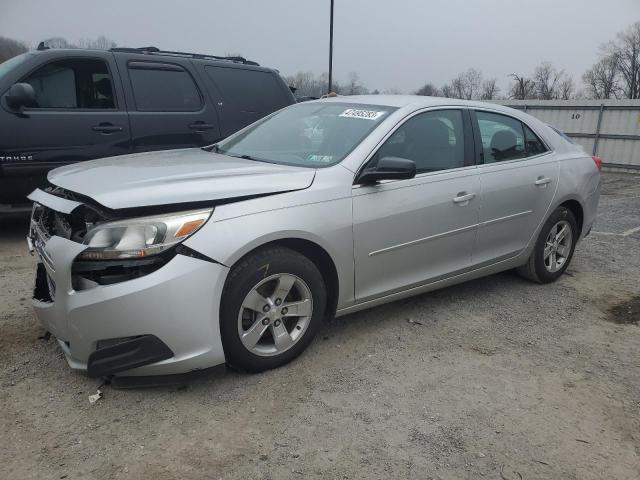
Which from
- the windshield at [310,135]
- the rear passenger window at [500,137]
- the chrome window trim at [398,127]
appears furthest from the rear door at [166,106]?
the rear passenger window at [500,137]

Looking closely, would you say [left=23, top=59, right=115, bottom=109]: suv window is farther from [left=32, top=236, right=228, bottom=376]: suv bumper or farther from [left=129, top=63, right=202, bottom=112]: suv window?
[left=32, top=236, right=228, bottom=376]: suv bumper

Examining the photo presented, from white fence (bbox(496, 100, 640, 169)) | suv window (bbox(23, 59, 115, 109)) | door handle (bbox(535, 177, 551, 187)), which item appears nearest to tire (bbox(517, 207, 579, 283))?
door handle (bbox(535, 177, 551, 187))

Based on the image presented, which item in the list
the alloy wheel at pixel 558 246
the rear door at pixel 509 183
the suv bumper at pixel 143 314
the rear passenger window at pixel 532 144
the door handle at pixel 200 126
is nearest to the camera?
the suv bumper at pixel 143 314

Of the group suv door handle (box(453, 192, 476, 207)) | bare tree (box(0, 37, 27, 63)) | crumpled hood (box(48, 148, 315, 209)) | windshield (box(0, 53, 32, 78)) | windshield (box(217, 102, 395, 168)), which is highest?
bare tree (box(0, 37, 27, 63))

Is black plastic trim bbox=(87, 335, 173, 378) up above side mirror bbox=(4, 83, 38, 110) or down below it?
below

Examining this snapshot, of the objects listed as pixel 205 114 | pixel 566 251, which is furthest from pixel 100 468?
pixel 205 114

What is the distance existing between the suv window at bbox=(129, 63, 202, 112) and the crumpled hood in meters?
2.64

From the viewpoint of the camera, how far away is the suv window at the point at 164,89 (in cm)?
586

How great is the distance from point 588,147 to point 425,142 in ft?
46.5

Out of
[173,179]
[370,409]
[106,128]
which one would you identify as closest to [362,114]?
[173,179]

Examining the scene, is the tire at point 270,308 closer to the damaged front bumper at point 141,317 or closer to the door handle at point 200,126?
A: the damaged front bumper at point 141,317

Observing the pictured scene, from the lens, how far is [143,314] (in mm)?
2553

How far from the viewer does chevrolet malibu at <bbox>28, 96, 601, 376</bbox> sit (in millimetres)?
2596

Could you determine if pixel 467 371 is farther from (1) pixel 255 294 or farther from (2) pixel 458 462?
Result: (1) pixel 255 294
